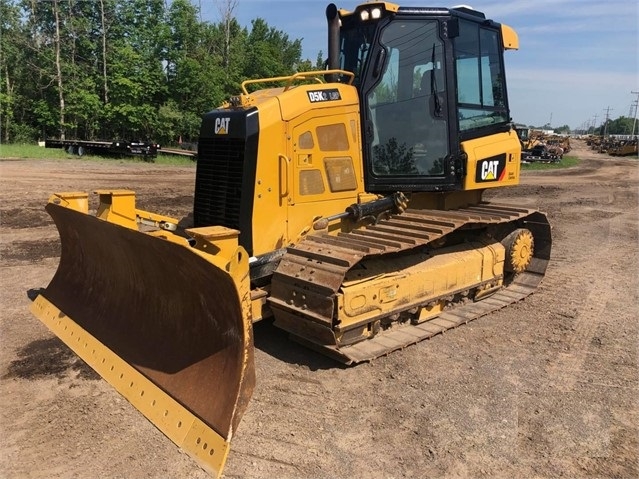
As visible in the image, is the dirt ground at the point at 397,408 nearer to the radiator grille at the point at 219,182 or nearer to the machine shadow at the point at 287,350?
the machine shadow at the point at 287,350

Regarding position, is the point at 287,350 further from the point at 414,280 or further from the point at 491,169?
the point at 491,169

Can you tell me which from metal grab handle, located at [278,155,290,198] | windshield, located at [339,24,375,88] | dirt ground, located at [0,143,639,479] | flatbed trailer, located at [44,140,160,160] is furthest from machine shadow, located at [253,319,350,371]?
flatbed trailer, located at [44,140,160,160]

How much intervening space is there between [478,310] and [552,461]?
270cm

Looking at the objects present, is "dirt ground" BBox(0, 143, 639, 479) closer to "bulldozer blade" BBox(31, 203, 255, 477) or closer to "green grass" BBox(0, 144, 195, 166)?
"bulldozer blade" BBox(31, 203, 255, 477)

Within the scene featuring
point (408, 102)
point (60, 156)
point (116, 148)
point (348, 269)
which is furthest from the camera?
point (116, 148)

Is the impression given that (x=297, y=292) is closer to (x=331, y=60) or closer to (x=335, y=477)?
(x=335, y=477)

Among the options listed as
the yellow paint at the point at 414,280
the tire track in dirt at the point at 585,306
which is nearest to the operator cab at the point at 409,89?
the yellow paint at the point at 414,280

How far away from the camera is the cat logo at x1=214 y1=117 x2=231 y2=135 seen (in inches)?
194

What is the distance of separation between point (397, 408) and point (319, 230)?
6.25 ft

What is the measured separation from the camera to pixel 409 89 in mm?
5434

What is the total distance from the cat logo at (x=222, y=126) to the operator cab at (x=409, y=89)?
1.38 m

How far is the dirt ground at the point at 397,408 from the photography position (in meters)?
3.27

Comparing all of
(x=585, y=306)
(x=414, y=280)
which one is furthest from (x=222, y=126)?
(x=585, y=306)

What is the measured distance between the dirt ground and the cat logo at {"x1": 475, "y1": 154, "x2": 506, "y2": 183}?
1575mm
